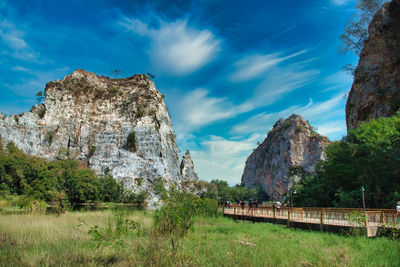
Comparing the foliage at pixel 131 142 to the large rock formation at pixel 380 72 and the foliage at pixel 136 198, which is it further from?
the large rock formation at pixel 380 72

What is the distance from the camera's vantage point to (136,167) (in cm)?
5347

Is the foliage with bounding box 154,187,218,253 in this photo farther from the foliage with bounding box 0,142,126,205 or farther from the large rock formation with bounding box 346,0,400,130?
the foliage with bounding box 0,142,126,205

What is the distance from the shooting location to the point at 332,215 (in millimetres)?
12148

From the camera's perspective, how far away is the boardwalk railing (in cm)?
975

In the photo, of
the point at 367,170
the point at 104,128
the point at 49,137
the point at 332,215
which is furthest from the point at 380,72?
the point at 49,137

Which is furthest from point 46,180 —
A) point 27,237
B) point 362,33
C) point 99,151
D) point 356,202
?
point 362,33

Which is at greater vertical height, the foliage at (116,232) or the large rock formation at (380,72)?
the large rock formation at (380,72)

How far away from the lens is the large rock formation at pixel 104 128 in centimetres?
5166

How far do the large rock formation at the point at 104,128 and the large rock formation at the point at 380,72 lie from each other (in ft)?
121

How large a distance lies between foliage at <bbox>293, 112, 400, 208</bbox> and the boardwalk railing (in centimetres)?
578

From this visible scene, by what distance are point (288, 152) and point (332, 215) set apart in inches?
2303

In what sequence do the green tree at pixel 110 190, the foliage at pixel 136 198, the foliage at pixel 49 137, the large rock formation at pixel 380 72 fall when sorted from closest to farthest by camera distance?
the large rock formation at pixel 380 72
the foliage at pixel 136 198
the green tree at pixel 110 190
the foliage at pixel 49 137

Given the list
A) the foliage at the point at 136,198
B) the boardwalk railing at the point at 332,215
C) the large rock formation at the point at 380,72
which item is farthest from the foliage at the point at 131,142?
the large rock formation at the point at 380,72

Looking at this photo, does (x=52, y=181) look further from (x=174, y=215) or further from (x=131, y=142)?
(x=174, y=215)
